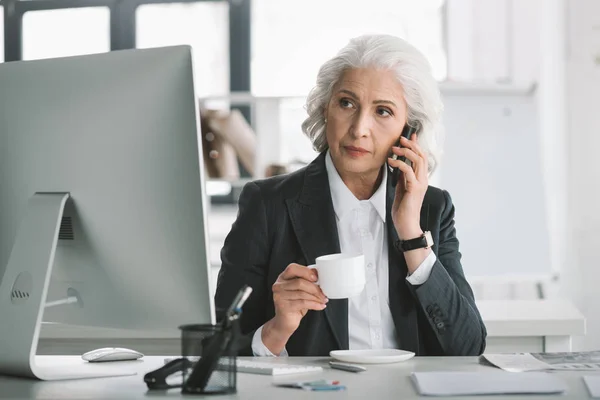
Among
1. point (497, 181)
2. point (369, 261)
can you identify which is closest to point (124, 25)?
point (497, 181)

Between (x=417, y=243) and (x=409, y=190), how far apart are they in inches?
5.6

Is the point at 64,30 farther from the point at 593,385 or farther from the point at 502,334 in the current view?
the point at 593,385

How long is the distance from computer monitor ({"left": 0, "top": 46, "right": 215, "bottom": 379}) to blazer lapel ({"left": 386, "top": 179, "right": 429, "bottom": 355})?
2.24ft

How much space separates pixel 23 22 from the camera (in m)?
5.88

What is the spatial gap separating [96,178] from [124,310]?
0.23 m

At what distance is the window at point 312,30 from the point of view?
17.1ft

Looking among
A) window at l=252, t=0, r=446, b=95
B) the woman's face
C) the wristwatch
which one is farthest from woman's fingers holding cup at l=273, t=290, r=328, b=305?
window at l=252, t=0, r=446, b=95

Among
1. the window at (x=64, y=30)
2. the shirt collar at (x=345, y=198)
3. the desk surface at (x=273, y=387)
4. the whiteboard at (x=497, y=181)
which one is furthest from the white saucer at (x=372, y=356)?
the window at (x=64, y=30)

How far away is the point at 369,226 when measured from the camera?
209 centimetres

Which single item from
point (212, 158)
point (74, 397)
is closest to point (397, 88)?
point (74, 397)

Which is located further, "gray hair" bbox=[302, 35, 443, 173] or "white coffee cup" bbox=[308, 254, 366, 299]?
"gray hair" bbox=[302, 35, 443, 173]

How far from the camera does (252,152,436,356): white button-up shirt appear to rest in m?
1.99

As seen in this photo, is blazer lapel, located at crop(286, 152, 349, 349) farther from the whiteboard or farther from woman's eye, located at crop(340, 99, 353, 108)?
the whiteboard

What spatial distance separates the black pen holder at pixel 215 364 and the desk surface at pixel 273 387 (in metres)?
0.03
